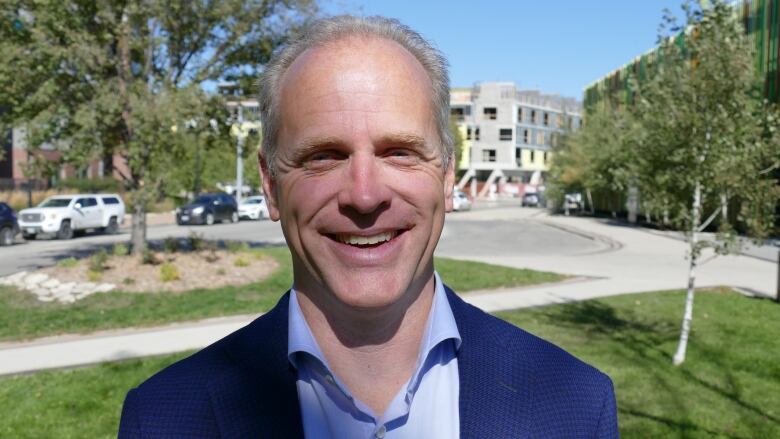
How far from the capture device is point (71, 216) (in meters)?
25.8

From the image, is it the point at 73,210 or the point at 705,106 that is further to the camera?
the point at 73,210

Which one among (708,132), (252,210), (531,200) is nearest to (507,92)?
(531,200)

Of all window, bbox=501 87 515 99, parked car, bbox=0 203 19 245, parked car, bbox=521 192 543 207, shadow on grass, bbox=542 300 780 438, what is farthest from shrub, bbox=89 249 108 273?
window, bbox=501 87 515 99

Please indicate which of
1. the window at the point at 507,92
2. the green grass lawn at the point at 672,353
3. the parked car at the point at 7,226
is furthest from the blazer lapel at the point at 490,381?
the window at the point at 507,92

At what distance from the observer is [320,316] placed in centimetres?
160

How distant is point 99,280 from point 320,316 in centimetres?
1163

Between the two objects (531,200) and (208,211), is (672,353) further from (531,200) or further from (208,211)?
(531,200)

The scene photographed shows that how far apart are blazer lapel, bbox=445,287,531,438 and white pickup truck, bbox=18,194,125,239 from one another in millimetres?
26099

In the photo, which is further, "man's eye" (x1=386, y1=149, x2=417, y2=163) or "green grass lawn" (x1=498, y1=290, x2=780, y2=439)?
"green grass lawn" (x1=498, y1=290, x2=780, y2=439)

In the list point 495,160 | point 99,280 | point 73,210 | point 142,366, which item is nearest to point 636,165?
point 142,366

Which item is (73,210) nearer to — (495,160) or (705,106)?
(705,106)

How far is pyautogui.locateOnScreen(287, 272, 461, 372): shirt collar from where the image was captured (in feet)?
5.13

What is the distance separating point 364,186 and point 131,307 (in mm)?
10147

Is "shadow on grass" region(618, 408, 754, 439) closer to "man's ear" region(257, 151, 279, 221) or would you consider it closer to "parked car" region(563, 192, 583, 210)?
"man's ear" region(257, 151, 279, 221)
